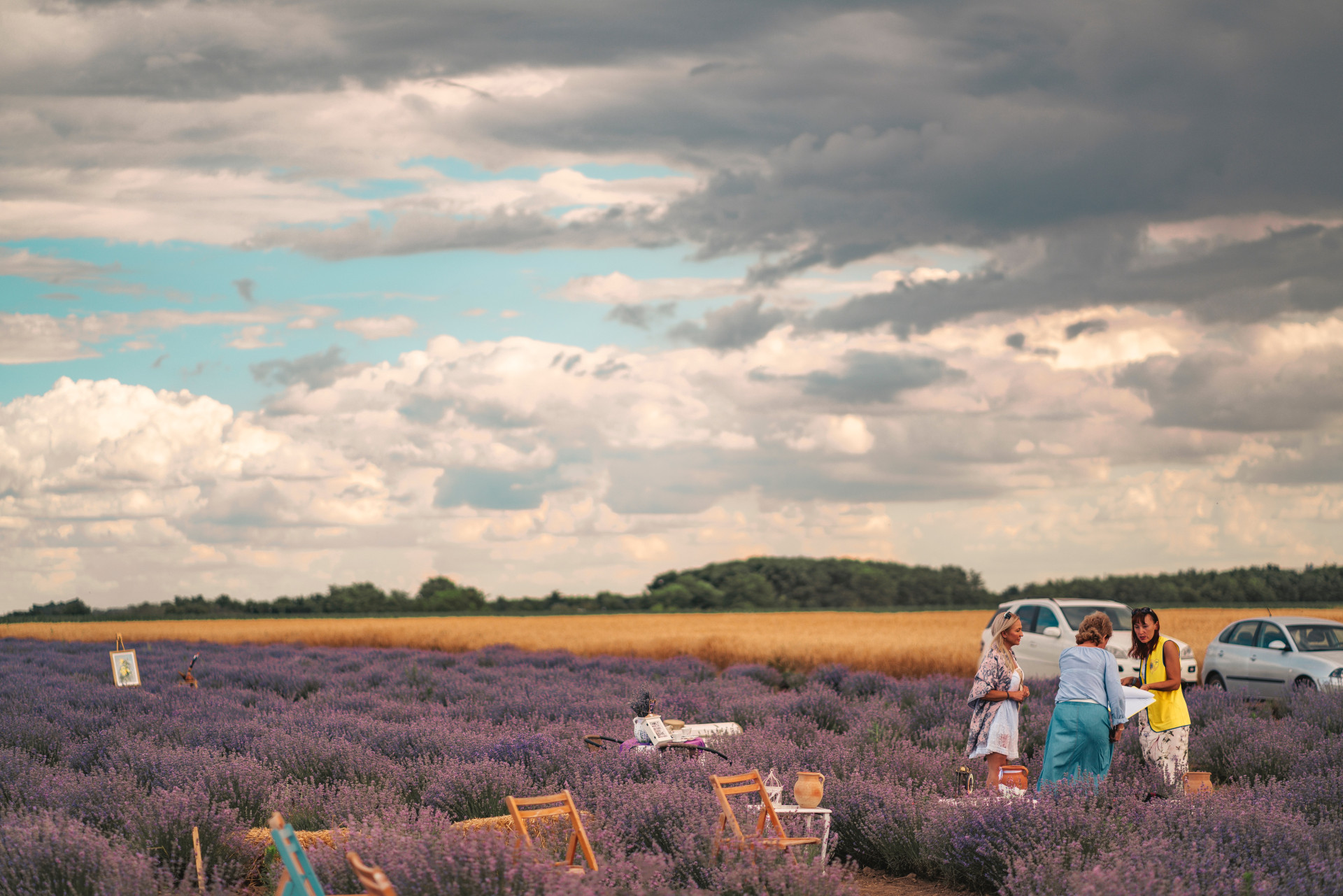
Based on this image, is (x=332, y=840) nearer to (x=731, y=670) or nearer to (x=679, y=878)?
(x=679, y=878)

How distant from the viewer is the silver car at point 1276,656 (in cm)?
1769

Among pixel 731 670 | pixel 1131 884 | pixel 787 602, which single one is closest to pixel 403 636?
pixel 731 670

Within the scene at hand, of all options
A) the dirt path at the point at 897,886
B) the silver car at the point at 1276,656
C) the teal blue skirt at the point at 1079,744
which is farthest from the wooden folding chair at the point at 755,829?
the silver car at the point at 1276,656

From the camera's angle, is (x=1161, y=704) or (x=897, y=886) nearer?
(x=897, y=886)

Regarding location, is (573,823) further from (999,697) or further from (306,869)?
(999,697)

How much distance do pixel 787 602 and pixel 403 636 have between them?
43245 millimetres

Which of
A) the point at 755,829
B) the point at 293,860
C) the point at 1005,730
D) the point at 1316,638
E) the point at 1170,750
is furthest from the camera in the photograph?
the point at 1316,638

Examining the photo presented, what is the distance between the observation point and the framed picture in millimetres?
17578

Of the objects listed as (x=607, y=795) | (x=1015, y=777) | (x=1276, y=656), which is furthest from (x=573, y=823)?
(x=1276, y=656)

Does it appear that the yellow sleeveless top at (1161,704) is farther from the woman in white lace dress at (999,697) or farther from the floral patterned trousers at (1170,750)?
the woman in white lace dress at (999,697)

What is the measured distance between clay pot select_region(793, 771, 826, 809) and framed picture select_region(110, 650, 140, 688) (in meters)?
14.1

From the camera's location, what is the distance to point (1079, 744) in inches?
348

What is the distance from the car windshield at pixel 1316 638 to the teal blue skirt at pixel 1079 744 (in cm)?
1195

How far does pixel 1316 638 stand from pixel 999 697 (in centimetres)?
1260
